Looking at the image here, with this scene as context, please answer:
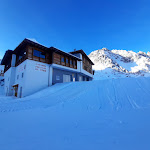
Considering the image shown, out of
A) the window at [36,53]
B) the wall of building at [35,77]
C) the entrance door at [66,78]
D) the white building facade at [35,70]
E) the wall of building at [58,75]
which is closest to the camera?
the wall of building at [35,77]

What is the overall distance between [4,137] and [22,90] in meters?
11.4

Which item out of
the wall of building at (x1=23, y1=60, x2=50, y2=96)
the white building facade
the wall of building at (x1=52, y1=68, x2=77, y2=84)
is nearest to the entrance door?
the white building facade

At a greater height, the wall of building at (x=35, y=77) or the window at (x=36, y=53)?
the window at (x=36, y=53)

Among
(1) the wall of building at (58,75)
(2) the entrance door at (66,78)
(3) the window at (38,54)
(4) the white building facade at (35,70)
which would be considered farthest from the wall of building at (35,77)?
(2) the entrance door at (66,78)

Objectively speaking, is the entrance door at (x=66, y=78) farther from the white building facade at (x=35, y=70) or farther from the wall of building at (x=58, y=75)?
the wall of building at (x=58, y=75)

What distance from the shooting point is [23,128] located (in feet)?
10.4

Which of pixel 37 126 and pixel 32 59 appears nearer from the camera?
pixel 37 126

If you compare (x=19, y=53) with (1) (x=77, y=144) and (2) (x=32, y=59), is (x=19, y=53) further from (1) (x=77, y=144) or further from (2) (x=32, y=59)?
(1) (x=77, y=144)

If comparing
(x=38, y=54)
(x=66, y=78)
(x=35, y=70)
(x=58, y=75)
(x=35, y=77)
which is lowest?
(x=35, y=77)

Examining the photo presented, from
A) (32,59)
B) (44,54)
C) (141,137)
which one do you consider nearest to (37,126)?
(141,137)

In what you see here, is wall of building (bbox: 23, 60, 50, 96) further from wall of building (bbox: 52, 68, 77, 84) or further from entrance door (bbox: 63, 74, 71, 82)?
entrance door (bbox: 63, 74, 71, 82)

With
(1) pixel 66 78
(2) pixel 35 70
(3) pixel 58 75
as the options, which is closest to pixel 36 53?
(2) pixel 35 70

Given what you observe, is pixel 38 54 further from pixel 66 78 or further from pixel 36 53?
pixel 66 78

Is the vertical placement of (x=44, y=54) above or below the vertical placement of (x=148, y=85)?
above
